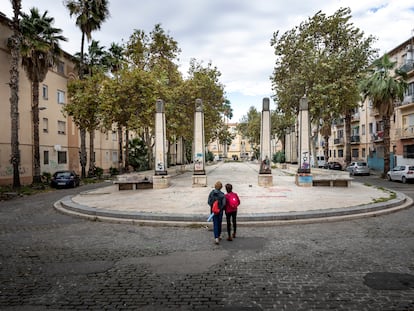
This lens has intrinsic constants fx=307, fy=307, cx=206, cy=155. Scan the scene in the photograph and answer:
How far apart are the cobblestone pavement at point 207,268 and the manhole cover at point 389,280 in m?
0.01

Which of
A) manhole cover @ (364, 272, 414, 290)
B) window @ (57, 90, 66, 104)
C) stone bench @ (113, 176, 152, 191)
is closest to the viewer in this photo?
manhole cover @ (364, 272, 414, 290)

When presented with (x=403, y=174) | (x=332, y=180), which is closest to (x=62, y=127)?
(x=332, y=180)

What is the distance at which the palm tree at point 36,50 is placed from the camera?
804 inches

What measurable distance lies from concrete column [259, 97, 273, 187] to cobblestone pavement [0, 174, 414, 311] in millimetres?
8497

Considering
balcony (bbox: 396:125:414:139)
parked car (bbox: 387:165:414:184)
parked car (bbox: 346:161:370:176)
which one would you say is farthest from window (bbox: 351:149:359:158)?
parked car (bbox: 387:165:414:184)

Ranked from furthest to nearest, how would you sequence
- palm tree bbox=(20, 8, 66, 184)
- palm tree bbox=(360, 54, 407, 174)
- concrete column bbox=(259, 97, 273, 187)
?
palm tree bbox=(360, 54, 407, 174)
palm tree bbox=(20, 8, 66, 184)
concrete column bbox=(259, 97, 273, 187)

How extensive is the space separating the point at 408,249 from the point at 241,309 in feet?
14.1

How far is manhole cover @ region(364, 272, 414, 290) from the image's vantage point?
14.5ft

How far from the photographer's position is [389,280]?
4.66 metres

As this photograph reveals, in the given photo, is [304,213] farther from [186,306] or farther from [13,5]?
[13,5]

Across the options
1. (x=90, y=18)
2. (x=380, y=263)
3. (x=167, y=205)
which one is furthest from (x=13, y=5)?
(x=380, y=263)

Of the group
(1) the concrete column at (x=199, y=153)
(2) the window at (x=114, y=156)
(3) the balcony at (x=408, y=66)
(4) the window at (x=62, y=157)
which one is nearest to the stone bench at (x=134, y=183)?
(1) the concrete column at (x=199, y=153)

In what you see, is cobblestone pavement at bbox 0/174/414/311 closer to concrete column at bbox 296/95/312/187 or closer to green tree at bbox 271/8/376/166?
concrete column at bbox 296/95/312/187

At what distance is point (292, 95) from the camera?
72.4ft
